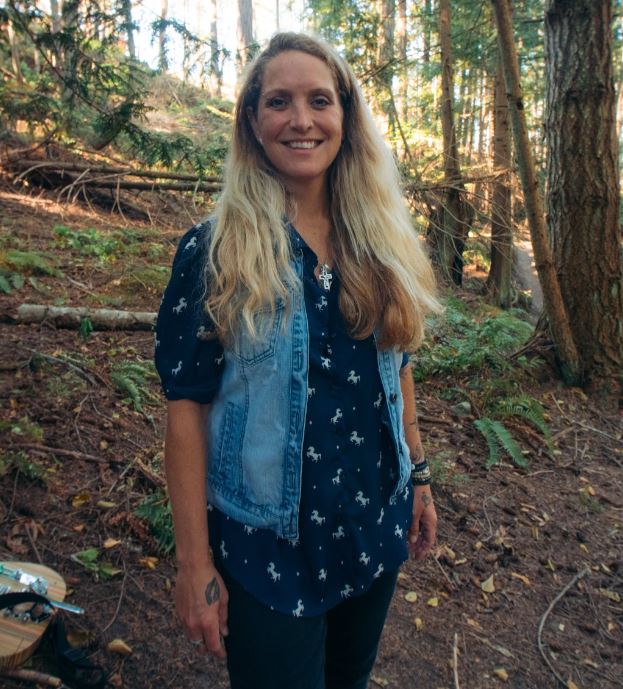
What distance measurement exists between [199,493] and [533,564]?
2919mm

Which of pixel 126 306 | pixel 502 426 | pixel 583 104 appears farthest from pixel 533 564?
pixel 126 306

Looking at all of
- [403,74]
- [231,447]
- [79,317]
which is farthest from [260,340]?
[403,74]

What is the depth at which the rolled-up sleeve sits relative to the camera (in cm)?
146

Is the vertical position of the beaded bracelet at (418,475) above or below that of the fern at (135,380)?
above

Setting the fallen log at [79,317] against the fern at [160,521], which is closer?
Result: the fern at [160,521]

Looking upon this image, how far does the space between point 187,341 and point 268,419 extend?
287mm

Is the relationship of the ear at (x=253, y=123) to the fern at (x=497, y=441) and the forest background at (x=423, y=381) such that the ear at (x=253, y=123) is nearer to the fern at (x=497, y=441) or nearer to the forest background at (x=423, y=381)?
the forest background at (x=423, y=381)

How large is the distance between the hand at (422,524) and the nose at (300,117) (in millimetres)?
1260

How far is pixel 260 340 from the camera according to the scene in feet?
4.85

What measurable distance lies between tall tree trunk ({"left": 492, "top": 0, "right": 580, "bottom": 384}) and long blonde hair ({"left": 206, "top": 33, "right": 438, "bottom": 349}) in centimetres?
363

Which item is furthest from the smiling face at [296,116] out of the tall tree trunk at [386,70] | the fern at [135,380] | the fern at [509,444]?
the tall tree trunk at [386,70]

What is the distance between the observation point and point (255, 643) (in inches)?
59.4

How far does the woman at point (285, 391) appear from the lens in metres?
1.48

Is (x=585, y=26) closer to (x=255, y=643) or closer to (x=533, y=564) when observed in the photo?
(x=533, y=564)
